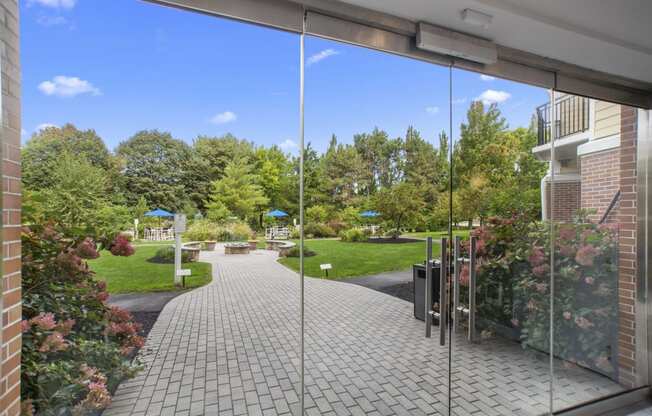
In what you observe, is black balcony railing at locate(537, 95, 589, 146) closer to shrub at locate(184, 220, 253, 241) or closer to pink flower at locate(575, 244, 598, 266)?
pink flower at locate(575, 244, 598, 266)

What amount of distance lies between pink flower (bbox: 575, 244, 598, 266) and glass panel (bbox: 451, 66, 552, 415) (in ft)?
1.17

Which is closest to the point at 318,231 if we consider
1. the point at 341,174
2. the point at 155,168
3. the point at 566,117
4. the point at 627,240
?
the point at 341,174

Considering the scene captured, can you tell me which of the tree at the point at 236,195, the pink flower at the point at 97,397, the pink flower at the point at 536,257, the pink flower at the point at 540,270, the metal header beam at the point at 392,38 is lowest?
the pink flower at the point at 97,397

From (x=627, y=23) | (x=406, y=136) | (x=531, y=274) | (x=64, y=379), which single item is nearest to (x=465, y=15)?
(x=406, y=136)

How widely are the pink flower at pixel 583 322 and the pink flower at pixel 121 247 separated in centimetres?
326

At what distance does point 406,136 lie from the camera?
2088 millimetres

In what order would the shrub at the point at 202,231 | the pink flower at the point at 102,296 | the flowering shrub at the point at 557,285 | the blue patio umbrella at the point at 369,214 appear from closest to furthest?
the pink flower at the point at 102,296, the shrub at the point at 202,231, the blue patio umbrella at the point at 369,214, the flowering shrub at the point at 557,285

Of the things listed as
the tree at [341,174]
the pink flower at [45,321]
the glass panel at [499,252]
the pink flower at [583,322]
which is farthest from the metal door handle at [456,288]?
the pink flower at [45,321]

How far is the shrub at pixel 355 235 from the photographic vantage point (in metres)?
1.96

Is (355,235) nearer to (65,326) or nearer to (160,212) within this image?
(160,212)

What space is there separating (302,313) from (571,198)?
232 cm

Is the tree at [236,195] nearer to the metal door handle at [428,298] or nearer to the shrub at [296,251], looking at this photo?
the shrub at [296,251]

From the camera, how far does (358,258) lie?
1997 millimetres

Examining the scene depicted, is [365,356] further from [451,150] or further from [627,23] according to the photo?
[627,23]
